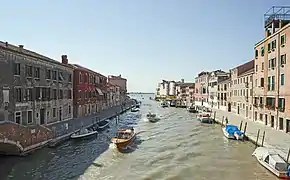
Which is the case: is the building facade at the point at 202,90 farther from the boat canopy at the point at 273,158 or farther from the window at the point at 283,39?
the boat canopy at the point at 273,158

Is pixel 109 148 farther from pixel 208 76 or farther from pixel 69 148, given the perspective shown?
pixel 208 76

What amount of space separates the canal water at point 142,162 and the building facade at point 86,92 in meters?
14.3

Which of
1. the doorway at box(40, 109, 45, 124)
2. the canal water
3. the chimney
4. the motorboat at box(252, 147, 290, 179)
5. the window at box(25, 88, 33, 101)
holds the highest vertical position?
the chimney

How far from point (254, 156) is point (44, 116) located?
20.5m

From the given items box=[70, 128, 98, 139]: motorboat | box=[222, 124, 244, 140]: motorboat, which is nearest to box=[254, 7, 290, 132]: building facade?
box=[222, 124, 244, 140]: motorboat

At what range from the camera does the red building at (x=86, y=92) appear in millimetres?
43688

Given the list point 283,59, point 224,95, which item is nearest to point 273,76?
point 283,59

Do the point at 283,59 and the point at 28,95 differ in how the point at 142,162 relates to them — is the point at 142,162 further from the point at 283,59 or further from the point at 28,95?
the point at 283,59

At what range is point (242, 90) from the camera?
171ft

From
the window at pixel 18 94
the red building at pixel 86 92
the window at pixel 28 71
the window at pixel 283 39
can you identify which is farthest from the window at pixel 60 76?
the window at pixel 283 39

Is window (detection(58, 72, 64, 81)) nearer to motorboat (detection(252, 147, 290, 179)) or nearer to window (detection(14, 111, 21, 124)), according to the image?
window (detection(14, 111, 21, 124))

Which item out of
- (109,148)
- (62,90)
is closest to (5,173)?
(109,148)

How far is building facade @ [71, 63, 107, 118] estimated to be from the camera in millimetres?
43719

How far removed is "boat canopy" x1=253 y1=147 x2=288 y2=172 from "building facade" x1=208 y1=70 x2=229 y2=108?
175ft
